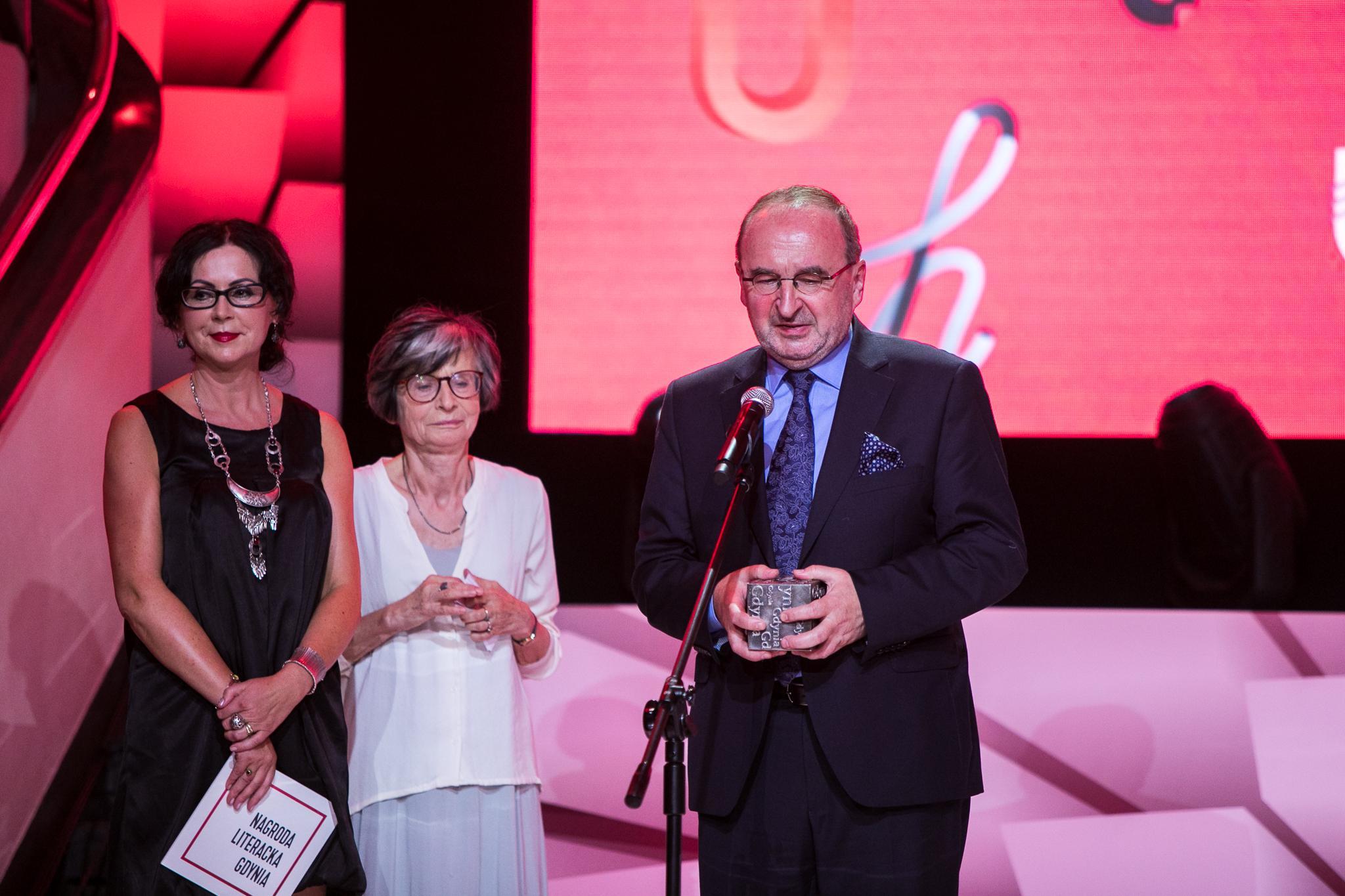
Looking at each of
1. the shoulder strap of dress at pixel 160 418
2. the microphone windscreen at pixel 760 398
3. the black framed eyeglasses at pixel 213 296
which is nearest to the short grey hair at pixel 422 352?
the black framed eyeglasses at pixel 213 296

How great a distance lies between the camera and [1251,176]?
372 centimetres

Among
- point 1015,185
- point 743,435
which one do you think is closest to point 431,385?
point 743,435

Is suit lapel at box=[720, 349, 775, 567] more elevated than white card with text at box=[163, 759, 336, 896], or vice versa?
suit lapel at box=[720, 349, 775, 567]

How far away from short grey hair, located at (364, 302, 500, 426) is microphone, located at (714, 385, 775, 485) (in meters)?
0.95

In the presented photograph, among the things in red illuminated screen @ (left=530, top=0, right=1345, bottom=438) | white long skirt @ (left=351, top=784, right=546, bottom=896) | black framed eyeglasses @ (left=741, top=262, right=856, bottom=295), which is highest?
red illuminated screen @ (left=530, top=0, right=1345, bottom=438)

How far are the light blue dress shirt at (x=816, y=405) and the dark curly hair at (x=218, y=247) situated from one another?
989 millimetres

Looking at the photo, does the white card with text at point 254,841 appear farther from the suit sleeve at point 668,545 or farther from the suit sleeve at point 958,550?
the suit sleeve at point 958,550

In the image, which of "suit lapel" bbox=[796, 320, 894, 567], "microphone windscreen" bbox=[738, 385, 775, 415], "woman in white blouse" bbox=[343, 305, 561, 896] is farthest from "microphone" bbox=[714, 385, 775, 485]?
"woman in white blouse" bbox=[343, 305, 561, 896]

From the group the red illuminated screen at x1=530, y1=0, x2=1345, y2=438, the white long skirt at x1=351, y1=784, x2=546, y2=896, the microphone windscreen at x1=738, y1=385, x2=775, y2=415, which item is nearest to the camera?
the microphone windscreen at x1=738, y1=385, x2=775, y2=415

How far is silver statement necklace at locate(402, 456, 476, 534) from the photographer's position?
2.66m

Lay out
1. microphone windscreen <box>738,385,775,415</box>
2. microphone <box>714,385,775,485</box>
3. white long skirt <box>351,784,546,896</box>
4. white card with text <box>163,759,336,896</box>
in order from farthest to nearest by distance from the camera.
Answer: white long skirt <box>351,784,546,896</box> < white card with text <box>163,759,336,896</box> < microphone windscreen <box>738,385,775,415</box> < microphone <box>714,385,775,485</box>

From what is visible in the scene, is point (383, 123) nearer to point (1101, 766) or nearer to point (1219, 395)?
point (1219, 395)

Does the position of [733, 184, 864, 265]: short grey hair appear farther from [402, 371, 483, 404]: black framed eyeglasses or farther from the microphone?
[402, 371, 483, 404]: black framed eyeglasses

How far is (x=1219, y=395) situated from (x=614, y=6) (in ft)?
7.20
